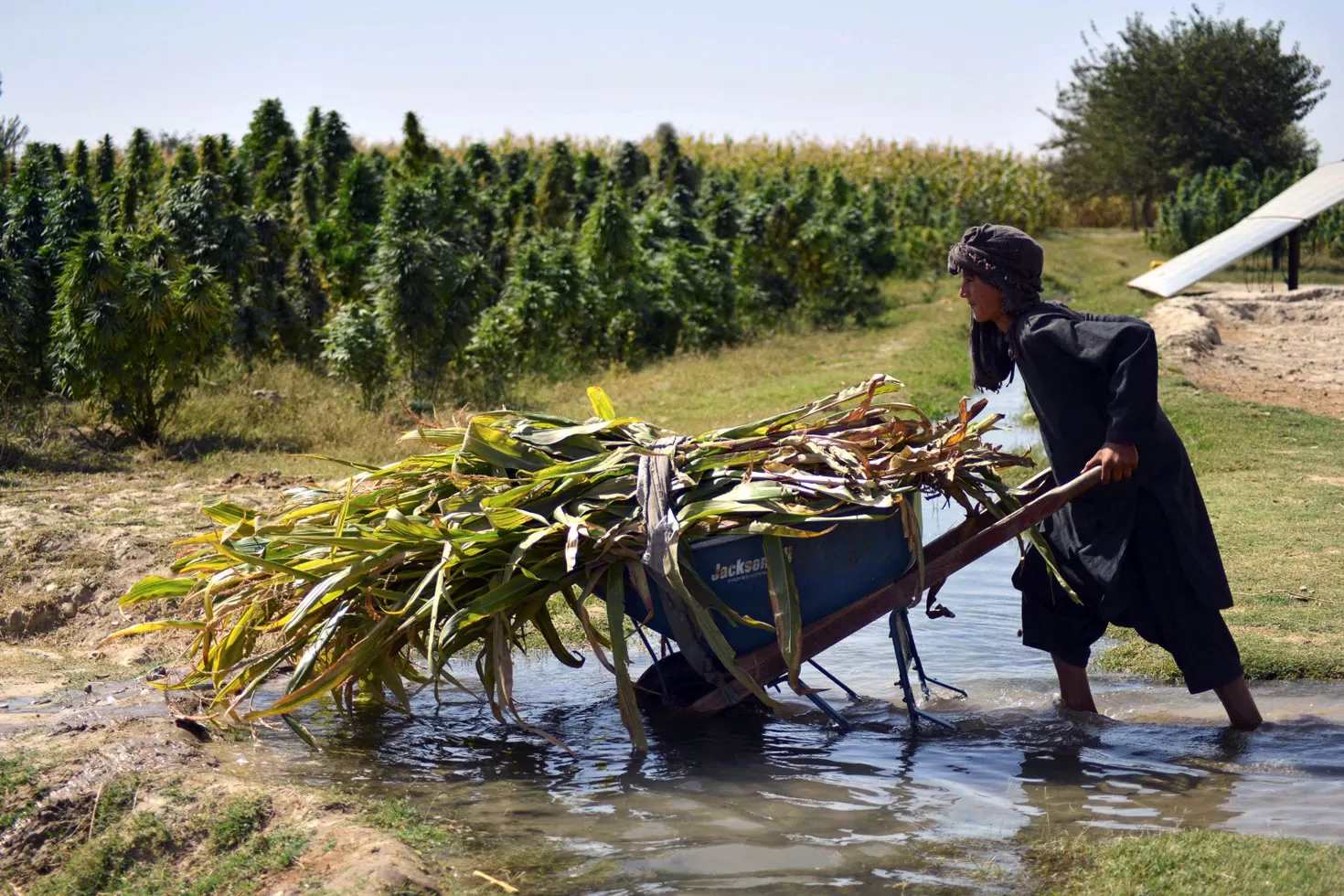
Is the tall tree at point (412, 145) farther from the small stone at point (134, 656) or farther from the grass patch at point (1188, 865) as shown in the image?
the grass patch at point (1188, 865)

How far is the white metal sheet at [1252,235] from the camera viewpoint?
16.8m

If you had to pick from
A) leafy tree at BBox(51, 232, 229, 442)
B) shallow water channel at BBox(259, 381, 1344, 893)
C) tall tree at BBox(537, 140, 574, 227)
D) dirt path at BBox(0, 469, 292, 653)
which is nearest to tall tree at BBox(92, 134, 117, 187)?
tall tree at BBox(537, 140, 574, 227)

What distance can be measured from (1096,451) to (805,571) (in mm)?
1022

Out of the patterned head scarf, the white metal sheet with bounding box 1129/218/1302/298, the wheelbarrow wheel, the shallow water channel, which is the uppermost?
the white metal sheet with bounding box 1129/218/1302/298

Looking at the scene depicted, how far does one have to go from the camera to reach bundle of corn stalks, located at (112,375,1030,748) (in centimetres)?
368

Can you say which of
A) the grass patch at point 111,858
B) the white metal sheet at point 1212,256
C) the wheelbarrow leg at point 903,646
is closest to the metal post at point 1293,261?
the white metal sheet at point 1212,256

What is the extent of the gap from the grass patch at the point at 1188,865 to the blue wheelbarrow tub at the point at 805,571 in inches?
40.2

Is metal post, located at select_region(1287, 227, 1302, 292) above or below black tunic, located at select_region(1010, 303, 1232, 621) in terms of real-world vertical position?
above

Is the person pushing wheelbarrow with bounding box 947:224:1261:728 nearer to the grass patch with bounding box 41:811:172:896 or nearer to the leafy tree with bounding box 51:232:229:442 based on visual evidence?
the grass patch with bounding box 41:811:172:896

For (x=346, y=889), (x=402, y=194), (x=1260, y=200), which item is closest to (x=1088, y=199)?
(x=1260, y=200)

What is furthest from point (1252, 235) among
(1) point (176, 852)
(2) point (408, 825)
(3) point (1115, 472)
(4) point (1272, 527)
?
(1) point (176, 852)

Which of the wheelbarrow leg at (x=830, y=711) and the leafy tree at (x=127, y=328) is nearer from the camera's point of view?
the wheelbarrow leg at (x=830, y=711)

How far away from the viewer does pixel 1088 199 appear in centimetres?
4094

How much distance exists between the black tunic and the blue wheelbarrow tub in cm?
56
